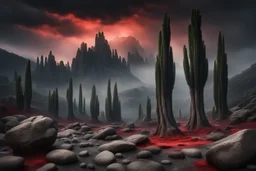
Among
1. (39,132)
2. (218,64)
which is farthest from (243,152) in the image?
(218,64)

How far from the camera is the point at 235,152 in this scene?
8.19 meters

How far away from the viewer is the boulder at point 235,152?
8.05m

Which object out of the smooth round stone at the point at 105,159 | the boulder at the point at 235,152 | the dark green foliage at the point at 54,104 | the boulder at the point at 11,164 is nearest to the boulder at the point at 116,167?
the smooth round stone at the point at 105,159

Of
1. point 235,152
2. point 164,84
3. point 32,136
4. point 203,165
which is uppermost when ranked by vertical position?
point 164,84

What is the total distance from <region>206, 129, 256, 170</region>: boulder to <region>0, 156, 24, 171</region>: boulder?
761cm

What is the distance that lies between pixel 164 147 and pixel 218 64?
2098 cm

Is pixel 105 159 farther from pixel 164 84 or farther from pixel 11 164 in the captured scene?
pixel 164 84

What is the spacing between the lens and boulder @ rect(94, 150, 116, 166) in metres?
9.16

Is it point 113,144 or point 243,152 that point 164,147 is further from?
point 243,152

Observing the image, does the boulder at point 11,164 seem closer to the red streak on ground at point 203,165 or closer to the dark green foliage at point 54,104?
the red streak on ground at point 203,165

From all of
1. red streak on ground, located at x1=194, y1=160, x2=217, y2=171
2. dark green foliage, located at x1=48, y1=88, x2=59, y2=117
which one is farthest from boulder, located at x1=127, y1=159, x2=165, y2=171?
dark green foliage, located at x1=48, y1=88, x2=59, y2=117

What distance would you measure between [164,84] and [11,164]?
12.8m

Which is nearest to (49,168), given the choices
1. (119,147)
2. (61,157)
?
(61,157)

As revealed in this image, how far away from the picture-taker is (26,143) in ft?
32.8
